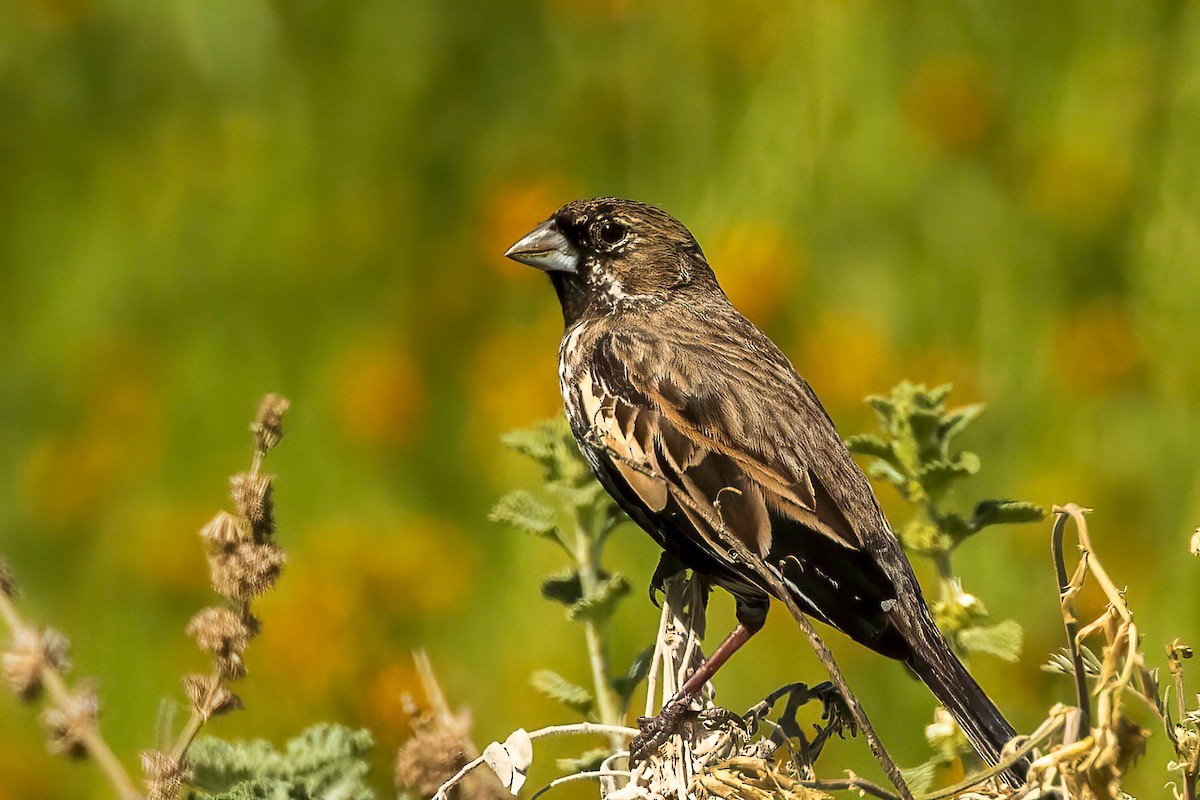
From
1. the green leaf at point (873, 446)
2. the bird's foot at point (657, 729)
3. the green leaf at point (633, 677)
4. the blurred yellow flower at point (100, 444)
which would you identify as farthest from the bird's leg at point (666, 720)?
the blurred yellow flower at point (100, 444)

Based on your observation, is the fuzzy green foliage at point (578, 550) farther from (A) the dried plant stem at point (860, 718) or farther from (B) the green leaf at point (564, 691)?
(A) the dried plant stem at point (860, 718)

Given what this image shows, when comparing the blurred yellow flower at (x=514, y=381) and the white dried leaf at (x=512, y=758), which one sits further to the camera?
the blurred yellow flower at (x=514, y=381)

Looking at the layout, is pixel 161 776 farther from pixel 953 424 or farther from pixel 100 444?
pixel 100 444

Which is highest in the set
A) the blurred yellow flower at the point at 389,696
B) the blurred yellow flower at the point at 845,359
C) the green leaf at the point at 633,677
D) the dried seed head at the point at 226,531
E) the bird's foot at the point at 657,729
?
the blurred yellow flower at the point at 845,359

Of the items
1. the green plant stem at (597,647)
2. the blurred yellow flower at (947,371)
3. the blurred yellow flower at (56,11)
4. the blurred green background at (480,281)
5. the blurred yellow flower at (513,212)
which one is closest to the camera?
the green plant stem at (597,647)

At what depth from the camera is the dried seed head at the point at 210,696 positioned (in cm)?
132

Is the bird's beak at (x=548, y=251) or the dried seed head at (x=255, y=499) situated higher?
the bird's beak at (x=548, y=251)

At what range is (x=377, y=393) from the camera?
13.4ft

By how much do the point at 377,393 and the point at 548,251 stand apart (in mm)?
1365

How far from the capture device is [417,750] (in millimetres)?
1580

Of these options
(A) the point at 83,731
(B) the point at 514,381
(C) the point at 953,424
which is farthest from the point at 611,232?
(A) the point at 83,731

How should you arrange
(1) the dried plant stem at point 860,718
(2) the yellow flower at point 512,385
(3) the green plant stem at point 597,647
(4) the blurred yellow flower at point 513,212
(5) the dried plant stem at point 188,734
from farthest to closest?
(4) the blurred yellow flower at point 513,212
(2) the yellow flower at point 512,385
(3) the green plant stem at point 597,647
(5) the dried plant stem at point 188,734
(1) the dried plant stem at point 860,718

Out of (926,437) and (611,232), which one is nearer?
(926,437)

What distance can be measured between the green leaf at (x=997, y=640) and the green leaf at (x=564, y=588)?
50cm
